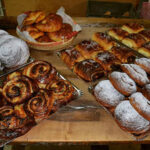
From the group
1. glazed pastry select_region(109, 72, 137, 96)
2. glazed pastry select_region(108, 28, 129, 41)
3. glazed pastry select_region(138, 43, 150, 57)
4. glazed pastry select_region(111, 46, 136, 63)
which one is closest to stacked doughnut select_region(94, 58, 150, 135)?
glazed pastry select_region(109, 72, 137, 96)

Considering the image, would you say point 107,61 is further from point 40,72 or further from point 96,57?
point 40,72

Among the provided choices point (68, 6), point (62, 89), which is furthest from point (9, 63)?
point (68, 6)

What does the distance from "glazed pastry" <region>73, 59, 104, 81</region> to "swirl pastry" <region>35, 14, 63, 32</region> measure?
0.47m

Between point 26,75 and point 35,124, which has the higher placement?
point 26,75

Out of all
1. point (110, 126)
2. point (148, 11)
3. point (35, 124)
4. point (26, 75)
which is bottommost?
point (110, 126)

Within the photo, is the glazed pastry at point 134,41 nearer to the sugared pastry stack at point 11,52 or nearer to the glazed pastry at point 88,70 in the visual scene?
the glazed pastry at point 88,70

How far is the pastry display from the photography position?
2043 millimetres

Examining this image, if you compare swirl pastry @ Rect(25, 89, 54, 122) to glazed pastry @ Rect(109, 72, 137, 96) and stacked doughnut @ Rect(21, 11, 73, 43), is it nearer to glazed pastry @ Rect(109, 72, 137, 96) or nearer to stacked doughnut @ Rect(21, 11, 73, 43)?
glazed pastry @ Rect(109, 72, 137, 96)

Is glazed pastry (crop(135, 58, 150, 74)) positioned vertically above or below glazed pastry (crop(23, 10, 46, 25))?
below

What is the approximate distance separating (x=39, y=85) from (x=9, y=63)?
0.33m

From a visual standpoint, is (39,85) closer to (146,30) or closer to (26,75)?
(26,75)

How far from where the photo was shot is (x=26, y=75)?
131 centimetres

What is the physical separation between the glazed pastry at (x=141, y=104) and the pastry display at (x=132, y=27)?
44.8 inches

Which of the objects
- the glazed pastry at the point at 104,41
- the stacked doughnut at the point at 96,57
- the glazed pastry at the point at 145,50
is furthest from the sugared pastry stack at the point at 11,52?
the glazed pastry at the point at 145,50
